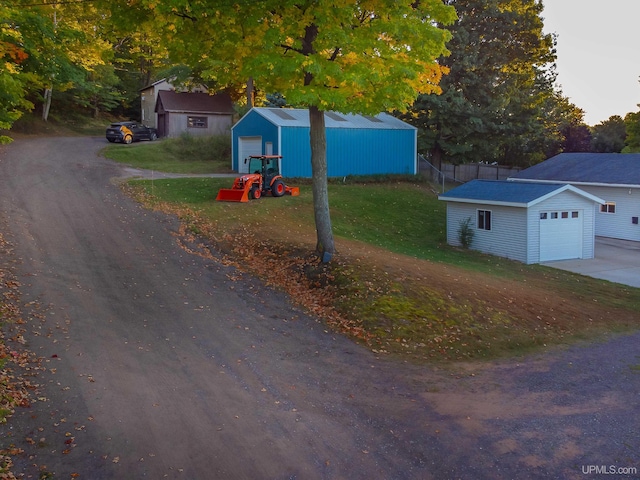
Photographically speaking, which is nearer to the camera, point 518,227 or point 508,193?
point 518,227

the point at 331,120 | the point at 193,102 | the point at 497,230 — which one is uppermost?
the point at 193,102

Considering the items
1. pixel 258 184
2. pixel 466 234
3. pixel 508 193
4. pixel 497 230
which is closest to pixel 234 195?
pixel 258 184

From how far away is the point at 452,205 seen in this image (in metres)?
25.9

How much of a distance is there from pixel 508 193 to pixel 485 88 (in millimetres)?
14200

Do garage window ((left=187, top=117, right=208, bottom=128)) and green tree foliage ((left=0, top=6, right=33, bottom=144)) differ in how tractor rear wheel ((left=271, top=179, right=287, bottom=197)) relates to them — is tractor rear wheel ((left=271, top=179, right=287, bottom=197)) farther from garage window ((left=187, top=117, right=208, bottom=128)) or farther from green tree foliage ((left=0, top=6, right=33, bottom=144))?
garage window ((left=187, top=117, right=208, bottom=128))

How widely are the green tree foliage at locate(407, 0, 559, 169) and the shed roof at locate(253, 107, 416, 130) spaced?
194cm

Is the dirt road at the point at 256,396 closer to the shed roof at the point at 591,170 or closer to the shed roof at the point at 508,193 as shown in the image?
the shed roof at the point at 508,193

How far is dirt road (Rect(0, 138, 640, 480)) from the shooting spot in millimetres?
7043

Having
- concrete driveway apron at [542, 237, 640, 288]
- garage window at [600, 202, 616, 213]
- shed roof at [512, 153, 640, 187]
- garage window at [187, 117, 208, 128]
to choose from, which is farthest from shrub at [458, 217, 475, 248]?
garage window at [187, 117, 208, 128]

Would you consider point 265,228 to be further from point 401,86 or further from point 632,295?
point 632,295

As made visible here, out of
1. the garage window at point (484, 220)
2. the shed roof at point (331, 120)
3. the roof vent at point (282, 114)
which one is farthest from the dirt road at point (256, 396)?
the roof vent at point (282, 114)

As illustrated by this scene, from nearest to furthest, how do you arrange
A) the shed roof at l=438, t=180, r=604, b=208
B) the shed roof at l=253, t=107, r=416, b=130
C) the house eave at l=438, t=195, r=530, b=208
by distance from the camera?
the house eave at l=438, t=195, r=530, b=208
the shed roof at l=438, t=180, r=604, b=208
the shed roof at l=253, t=107, r=416, b=130

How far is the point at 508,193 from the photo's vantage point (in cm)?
2405

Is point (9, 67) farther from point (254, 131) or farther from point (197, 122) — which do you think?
point (197, 122)
